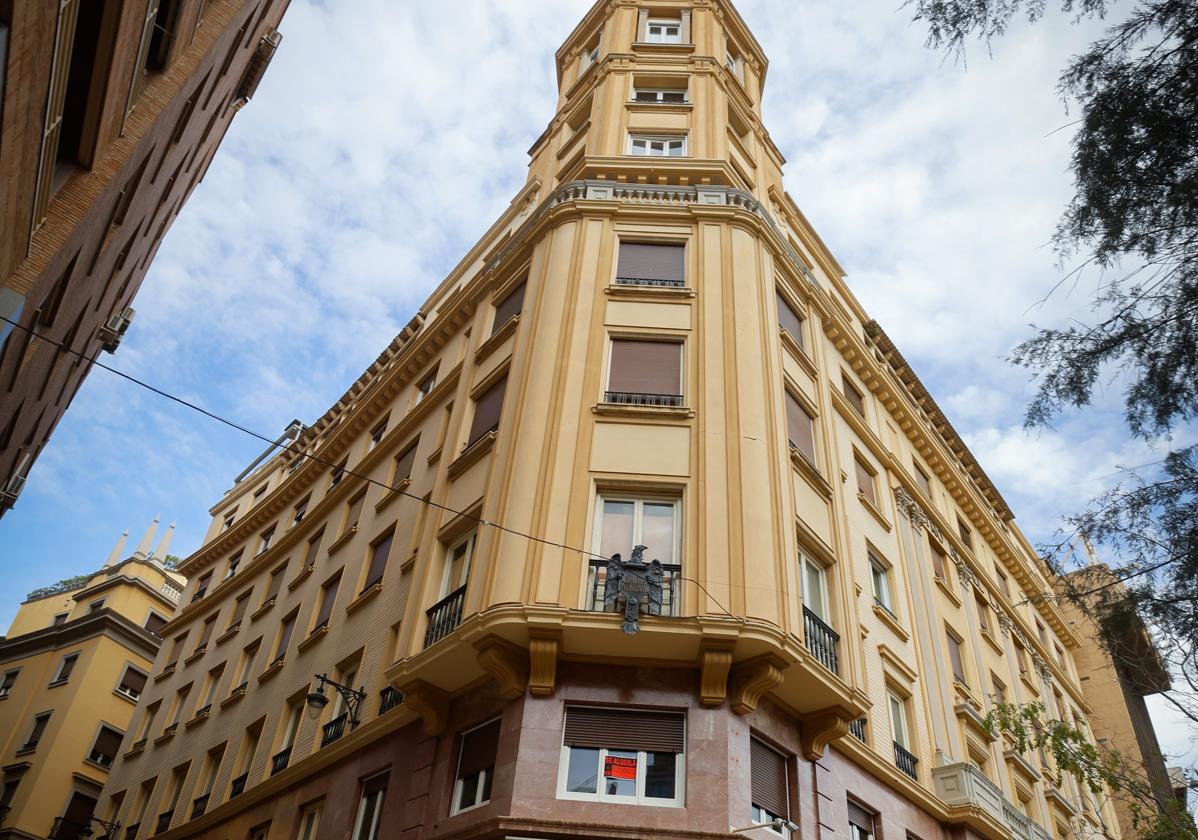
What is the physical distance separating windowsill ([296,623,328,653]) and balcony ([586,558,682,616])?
9.37m

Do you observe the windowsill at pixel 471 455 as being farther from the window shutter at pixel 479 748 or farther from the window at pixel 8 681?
the window at pixel 8 681

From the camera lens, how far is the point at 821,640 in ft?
45.4

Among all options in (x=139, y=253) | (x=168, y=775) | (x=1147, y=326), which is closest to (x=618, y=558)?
(x=1147, y=326)

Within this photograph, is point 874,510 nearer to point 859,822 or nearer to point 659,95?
point 859,822

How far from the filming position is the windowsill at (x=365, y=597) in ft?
60.0

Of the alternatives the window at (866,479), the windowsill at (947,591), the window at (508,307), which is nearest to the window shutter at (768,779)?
the window at (866,479)

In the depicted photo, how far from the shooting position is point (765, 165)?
25359 millimetres

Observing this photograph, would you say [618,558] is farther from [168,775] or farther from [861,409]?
[168,775]

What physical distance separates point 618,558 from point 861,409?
1270cm

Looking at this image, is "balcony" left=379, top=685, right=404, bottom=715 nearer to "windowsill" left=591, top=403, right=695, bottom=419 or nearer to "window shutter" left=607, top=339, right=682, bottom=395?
"windowsill" left=591, top=403, right=695, bottom=419

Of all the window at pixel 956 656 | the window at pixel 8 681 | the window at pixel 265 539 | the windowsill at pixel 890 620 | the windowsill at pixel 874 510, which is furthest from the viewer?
the window at pixel 8 681

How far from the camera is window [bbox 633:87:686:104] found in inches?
963

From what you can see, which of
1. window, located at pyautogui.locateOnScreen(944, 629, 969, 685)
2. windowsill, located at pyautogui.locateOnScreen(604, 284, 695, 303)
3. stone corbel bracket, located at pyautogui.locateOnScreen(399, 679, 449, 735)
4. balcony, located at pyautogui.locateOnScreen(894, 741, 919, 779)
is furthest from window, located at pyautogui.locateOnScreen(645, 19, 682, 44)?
stone corbel bracket, located at pyautogui.locateOnScreen(399, 679, 449, 735)

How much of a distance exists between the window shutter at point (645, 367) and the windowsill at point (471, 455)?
2401 mm
